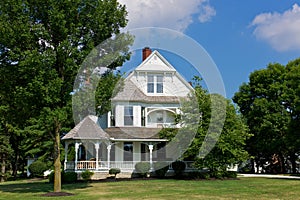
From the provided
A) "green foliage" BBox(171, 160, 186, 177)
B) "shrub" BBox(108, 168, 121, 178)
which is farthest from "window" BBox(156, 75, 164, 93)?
"shrub" BBox(108, 168, 121, 178)

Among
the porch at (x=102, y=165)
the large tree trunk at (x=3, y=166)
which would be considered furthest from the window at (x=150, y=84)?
the large tree trunk at (x=3, y=166)

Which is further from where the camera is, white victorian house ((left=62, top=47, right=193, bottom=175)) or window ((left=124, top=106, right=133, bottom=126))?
window ((left=124, top=106, right=133, bottom=126))

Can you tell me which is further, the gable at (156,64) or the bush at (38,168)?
the bush at (38,168)

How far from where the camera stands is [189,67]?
2205cm

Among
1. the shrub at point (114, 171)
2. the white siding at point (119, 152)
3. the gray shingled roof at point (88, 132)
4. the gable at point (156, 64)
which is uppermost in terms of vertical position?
the gable at point (156, 64)

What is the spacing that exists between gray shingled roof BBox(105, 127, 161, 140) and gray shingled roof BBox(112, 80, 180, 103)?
2.32 meters

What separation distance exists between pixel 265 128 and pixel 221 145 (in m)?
14.5

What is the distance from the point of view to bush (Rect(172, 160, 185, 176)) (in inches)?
1096

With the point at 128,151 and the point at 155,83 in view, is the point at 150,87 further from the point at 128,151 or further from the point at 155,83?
the point at 128,151

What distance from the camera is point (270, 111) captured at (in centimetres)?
A: 3878

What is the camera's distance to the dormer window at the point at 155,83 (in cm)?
3161

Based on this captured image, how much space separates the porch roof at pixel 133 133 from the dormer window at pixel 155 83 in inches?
137

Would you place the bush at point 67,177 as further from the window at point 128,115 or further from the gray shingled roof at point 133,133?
the window at point 128,115

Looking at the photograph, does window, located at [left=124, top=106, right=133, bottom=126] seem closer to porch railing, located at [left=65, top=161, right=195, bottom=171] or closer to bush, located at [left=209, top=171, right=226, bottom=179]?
porch railing, located at [left=65, top=161, right=195, bottom=171]
